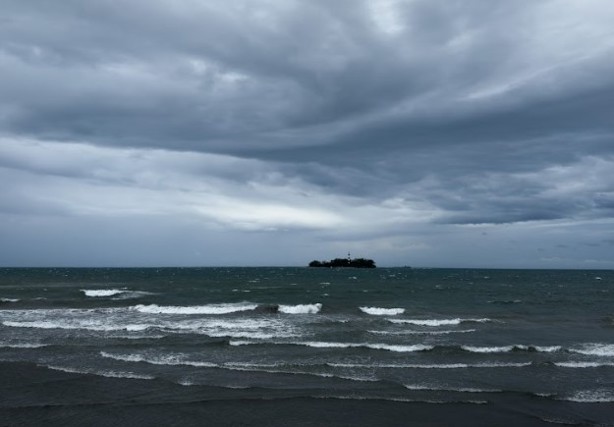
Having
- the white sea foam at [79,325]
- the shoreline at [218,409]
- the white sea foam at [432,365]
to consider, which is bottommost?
the shoreline at [218,409]

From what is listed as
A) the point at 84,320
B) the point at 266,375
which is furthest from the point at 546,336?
the point at 84,320

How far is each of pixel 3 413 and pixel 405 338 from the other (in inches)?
701

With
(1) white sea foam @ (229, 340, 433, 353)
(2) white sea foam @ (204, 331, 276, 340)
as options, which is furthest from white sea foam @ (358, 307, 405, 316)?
(1) white sea foam @ (229, 340, 433, 353)

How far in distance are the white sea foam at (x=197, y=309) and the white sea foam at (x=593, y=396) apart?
83.9ft

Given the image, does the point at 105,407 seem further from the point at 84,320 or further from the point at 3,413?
the point at 84,320

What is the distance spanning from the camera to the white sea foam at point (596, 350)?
21.6m

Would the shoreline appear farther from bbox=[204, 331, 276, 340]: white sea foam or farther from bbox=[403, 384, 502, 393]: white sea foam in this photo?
bbox=[204, 331, 276, 340]: white sea foam

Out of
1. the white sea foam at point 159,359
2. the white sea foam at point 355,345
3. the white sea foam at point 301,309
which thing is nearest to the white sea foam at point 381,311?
the white sea foam at point 301,309

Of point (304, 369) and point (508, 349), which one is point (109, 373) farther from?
point (508, 349)

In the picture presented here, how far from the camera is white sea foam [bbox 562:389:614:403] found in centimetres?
1477

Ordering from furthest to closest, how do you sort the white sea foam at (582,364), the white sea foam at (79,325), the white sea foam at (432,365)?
the white sea foam at (79,325)
the white sea foam at (582,364)
the white sea foam at (432,365)

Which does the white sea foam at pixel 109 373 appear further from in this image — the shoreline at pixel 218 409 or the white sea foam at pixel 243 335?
the white sea foam at pixel 243 335

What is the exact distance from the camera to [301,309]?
3762cm

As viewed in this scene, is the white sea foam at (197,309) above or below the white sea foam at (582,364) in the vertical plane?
above
